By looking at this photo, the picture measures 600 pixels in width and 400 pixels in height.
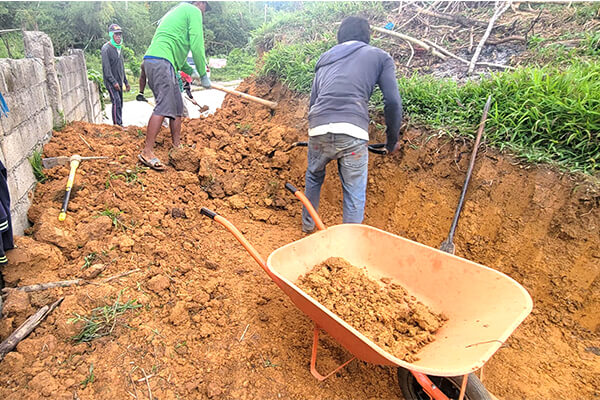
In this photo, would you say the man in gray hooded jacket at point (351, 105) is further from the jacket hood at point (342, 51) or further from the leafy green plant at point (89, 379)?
the leafy green plant at point (89, 379)

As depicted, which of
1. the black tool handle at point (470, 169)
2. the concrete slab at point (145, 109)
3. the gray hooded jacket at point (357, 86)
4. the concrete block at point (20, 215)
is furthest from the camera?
the concrete slab at point (145, 109)

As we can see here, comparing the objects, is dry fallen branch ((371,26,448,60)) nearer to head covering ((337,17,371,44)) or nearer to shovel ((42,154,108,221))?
head covering ((337,17,371,44))

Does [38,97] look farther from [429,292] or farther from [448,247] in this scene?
[448,247]

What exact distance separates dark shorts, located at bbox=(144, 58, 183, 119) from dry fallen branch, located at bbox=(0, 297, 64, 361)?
2.38 meters

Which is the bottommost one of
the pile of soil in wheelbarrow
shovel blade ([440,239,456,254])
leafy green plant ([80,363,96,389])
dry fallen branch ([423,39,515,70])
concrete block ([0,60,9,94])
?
leafy green plant ([80,363,96,389])

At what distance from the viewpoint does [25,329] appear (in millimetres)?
1956

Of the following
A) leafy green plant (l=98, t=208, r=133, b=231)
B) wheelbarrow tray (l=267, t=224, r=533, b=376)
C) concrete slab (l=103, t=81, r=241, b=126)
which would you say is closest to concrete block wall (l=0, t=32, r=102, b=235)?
leafy green plant (l=98, t=208, r=133, b=231)

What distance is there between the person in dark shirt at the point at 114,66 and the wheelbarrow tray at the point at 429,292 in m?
5.91

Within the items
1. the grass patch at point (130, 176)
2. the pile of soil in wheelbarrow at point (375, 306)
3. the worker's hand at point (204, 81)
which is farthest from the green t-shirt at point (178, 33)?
the pile of soil in wheelbarrow at point (375, 306)

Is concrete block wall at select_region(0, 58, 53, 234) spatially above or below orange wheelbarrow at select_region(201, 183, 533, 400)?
above

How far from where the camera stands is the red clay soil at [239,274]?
1986mm

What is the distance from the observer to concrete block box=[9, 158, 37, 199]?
2752mm

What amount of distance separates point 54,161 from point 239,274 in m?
Answer: 2.17

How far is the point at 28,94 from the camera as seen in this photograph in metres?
3.20
